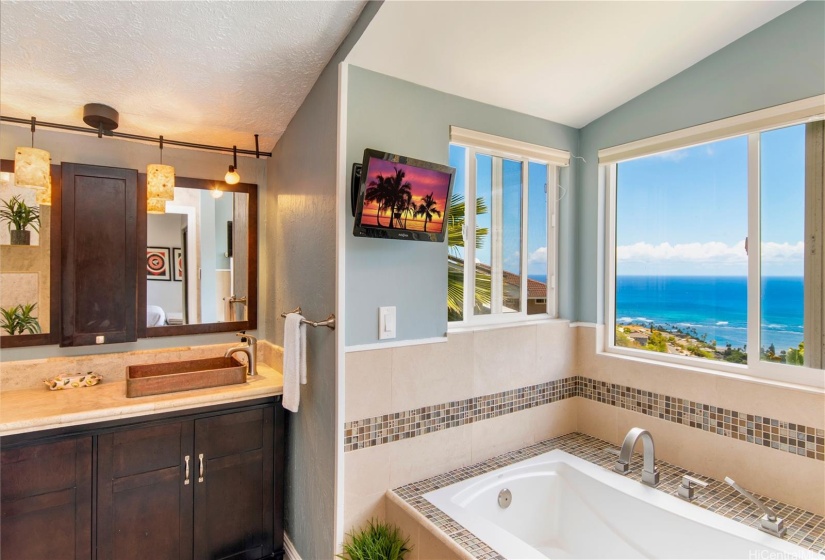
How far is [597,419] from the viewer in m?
2.39

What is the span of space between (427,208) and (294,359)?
0.90 m

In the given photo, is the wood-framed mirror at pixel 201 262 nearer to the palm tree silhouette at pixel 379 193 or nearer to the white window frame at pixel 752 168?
the palm tree silhouette at pixel 379 193

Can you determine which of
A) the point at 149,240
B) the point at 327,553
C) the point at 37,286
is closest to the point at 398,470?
the point at 327,553

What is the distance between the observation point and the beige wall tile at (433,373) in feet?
5.96

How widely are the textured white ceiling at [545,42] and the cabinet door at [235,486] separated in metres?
1.77

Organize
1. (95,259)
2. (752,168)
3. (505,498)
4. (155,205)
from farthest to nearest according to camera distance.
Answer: (155,205)
(95,259)
(505,498)
(752,168)

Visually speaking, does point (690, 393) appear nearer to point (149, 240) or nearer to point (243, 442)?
point (243, 442)

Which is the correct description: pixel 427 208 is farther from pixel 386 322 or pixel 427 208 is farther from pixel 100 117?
pixel 100 117

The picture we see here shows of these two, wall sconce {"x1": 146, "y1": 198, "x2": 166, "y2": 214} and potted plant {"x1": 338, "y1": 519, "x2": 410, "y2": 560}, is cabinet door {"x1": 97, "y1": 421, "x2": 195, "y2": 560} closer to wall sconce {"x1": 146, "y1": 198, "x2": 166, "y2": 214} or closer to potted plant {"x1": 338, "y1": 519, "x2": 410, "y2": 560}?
potted plant {"x1": 338, "y1": 519, "x2": 410, "y2": 560}

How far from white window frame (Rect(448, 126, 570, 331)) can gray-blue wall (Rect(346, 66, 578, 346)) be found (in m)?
0.09

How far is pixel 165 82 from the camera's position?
1.76m

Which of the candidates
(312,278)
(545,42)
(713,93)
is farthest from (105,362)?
(713,93)

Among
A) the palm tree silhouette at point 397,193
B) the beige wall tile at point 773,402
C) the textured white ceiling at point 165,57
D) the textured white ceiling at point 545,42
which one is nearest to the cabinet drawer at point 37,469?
the textured white ceiling at point 165,57

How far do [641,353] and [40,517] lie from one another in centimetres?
287
